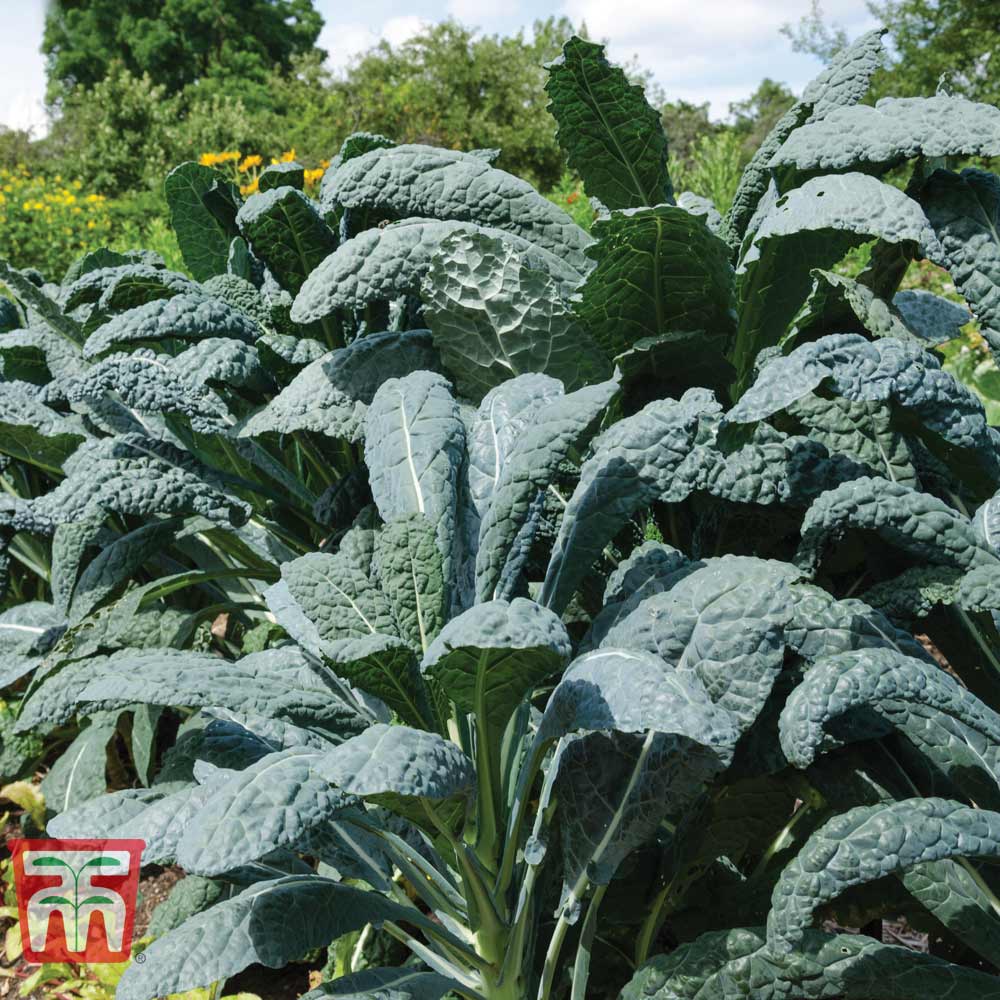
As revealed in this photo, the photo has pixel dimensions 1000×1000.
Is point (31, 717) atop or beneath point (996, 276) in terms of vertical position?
beneath

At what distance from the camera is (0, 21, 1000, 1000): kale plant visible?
109 cm

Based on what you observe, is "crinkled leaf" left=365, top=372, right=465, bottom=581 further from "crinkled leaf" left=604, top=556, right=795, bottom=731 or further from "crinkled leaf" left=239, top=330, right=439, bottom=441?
"crinkled leaf" left=604, top=556, right=795, bottom=731

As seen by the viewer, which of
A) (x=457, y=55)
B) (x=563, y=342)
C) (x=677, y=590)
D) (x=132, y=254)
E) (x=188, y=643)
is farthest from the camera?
(x=457, y=55)

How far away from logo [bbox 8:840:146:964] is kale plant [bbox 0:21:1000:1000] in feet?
0.76

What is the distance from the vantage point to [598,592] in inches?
61.8

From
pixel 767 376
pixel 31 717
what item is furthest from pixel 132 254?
pixel 767 376

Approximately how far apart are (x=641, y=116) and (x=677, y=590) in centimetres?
91

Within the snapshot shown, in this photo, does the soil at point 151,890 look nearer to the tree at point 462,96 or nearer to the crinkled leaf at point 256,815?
the crinkled leaf at point 256,815

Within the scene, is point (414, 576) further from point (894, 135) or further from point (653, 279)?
point (894, 135)

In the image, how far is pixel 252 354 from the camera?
70.9 inches

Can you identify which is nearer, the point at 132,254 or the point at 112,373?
the point at 112,373

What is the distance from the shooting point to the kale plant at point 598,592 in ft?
3.58

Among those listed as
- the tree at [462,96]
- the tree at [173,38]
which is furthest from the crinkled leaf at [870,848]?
the tree at [173,38]

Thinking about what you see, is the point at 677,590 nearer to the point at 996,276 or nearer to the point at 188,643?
the point at 996,276
